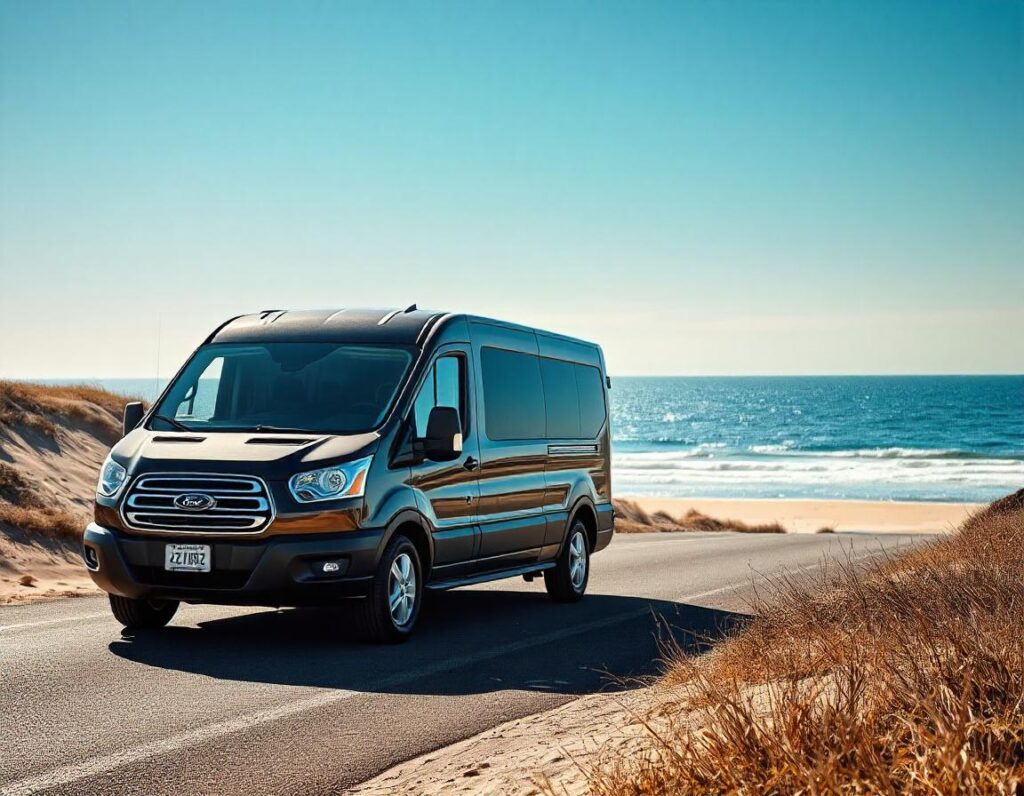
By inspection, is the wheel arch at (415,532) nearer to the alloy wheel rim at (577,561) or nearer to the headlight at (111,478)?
the headlight at (111,478)

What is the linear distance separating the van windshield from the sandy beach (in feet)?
106

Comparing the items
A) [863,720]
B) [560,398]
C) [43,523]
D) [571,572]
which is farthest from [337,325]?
[43,523]

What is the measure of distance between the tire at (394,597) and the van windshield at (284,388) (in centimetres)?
101

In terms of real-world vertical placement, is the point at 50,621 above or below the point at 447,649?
above

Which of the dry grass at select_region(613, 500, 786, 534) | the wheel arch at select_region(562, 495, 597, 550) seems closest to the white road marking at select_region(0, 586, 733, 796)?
the wheel arch at select_region(562, 495, 597, 550)

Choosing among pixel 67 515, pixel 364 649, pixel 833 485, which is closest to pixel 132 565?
pixel 364 649

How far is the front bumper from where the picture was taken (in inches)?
355

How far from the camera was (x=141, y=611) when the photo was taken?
1000 centimetres

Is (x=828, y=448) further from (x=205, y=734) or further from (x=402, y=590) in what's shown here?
(x=205, y=734)

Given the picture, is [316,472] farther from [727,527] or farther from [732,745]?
[727,527]

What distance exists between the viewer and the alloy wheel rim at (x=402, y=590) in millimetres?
9719

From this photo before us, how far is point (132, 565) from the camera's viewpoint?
30.4 ft

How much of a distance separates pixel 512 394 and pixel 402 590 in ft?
9.48

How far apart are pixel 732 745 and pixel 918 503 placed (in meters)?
52.6
